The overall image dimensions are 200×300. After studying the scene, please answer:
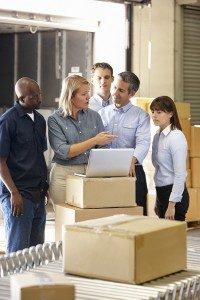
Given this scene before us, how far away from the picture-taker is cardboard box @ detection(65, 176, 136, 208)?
3.64m

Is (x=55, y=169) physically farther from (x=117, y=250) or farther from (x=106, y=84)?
(x=117, y=250)

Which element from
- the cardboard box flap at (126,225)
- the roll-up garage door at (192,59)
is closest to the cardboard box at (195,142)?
the roll-up garage door at (192,59)

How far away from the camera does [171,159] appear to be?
13.6 feet

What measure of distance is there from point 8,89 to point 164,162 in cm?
489

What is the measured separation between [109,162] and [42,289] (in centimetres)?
185

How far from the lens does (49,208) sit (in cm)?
Answer: 807

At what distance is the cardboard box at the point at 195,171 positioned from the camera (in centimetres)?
654

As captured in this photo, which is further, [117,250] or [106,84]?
[106,84]

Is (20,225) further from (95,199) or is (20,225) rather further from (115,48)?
(115,48)

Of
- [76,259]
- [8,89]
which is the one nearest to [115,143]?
[76,259]

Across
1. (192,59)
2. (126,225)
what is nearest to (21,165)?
(126,225)

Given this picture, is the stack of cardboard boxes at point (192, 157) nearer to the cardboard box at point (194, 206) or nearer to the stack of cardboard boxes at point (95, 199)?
the cardboard box at point (194, 206)

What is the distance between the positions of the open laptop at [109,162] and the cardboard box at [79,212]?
191 mm

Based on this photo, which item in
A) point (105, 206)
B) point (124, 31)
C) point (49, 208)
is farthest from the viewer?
point (49, 208)
